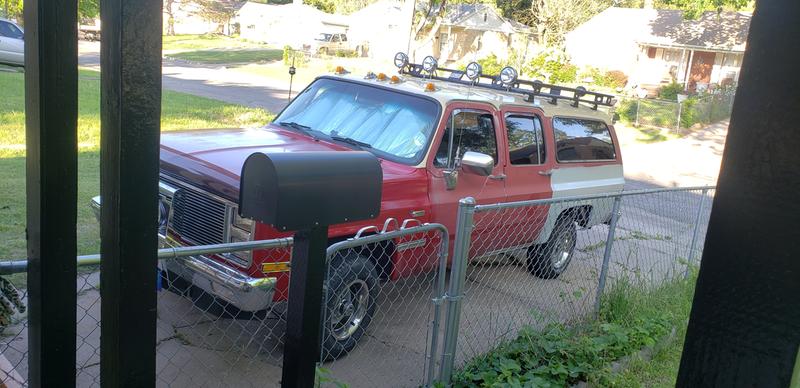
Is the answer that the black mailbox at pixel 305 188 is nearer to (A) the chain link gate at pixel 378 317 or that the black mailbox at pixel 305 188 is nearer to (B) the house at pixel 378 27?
(A) the chain link gate at pixel 378 317

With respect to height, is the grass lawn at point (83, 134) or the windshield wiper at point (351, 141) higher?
the windshield wiper at point (351, 141)

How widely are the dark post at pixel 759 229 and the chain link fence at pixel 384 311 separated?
81.6 inches

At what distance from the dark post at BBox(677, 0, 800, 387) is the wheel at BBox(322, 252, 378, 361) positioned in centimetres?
276

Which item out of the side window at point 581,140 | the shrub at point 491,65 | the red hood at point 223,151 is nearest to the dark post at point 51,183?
the red hood at point 223,151

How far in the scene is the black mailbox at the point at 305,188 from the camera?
177cm

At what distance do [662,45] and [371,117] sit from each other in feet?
122

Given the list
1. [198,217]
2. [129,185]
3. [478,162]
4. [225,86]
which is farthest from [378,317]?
[225,86]

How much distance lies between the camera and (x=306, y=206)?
183cm

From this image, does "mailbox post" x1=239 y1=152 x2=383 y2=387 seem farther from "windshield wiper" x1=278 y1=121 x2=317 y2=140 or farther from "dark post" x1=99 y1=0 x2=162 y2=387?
"windshield wiper" x1=278 y1=121 x2=317 y2=140

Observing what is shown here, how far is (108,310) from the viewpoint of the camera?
147 centimetres

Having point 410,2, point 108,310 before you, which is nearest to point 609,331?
point 108,310

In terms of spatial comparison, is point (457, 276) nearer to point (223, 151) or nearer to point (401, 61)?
point (223, 151)

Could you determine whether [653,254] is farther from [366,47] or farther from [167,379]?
[366,47]

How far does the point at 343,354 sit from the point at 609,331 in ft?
6.63
